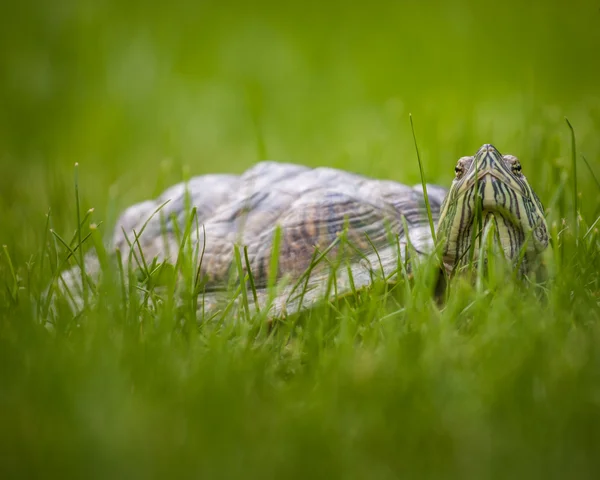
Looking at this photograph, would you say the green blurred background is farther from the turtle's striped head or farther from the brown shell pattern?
the turtle's striped head

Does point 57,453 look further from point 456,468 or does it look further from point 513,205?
point 513,205

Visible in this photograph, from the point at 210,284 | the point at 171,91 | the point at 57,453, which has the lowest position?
the point at 210,284

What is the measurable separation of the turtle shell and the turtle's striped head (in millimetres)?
172

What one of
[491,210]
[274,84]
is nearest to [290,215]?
[491,210]

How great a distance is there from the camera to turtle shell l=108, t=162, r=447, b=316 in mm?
2135

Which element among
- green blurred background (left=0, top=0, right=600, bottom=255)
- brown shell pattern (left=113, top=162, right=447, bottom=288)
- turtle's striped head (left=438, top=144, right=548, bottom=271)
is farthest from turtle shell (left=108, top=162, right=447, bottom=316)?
green blurred background (left=0, top=0, right=600, bottom=255)

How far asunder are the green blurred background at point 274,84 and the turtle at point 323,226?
1318 mm

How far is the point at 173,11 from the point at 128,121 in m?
2.38

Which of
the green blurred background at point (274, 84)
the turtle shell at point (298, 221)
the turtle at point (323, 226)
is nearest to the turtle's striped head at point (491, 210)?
the turtle at point (323, 226)

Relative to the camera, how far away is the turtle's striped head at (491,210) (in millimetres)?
1804

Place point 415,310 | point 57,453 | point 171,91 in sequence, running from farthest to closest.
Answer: point 171,91 → point 415,310 → point 57,453

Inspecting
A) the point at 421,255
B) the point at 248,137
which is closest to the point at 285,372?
the point at 421,255

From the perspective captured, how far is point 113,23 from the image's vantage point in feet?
22.2

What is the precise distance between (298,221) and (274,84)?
14.4 ft
